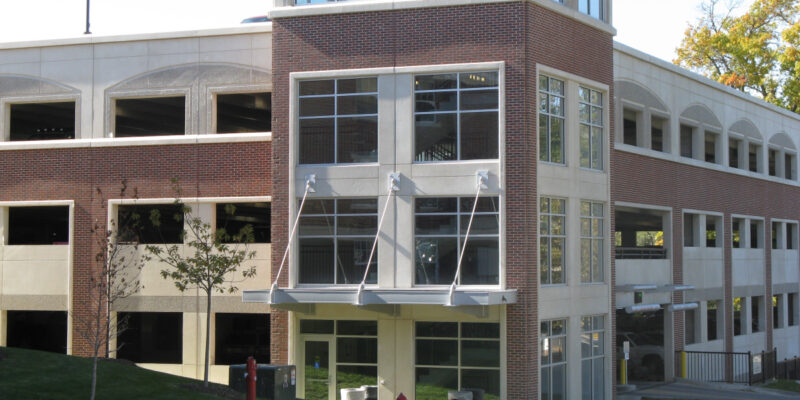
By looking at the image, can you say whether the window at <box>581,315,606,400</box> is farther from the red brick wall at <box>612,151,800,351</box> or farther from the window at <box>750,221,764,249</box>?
the window at <box>750,221,764,249</box>

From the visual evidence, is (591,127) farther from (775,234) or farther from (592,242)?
(775,234)

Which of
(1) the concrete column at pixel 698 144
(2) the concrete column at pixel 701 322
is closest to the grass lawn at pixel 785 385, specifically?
(2) the concrete column at pixel 701 322

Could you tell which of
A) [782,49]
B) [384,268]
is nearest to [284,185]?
[384,268]

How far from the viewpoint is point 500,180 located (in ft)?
87.4

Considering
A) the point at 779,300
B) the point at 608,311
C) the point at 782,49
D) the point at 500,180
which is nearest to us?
the point at 500,180

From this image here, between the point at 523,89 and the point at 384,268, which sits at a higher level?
the point at 523,89

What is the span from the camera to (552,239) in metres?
28.1

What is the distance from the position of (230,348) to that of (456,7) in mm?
12649

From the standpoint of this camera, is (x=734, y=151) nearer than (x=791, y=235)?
Yes

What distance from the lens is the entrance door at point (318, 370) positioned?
2778cm

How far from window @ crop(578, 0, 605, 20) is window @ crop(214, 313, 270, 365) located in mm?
13706

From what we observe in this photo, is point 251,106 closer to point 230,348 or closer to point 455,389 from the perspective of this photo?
point 230,348

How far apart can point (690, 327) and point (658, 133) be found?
25.4 feet

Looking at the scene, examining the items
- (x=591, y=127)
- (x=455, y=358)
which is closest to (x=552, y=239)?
(x=591, y=127)
